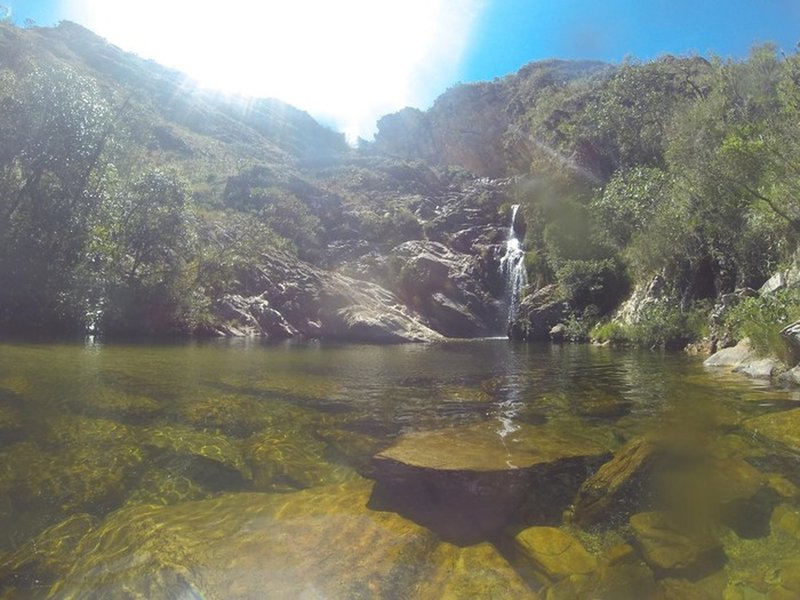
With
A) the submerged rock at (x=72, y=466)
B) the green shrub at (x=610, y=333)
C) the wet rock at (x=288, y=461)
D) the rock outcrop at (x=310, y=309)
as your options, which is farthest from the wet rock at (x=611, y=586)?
the rock outcrop at (x=310, y=309)

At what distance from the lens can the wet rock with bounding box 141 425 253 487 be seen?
5012mm

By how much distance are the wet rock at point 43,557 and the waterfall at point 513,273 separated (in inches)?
1642

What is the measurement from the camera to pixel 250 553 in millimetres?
3344

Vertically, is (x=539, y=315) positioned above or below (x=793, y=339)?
above

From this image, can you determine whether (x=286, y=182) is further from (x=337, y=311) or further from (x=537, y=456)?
(x=537, y=456)

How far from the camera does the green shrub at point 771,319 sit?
12375 mm

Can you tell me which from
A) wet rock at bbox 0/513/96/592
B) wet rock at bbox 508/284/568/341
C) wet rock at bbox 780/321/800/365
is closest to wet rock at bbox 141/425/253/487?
wet rock at bbox 0/513/96/592

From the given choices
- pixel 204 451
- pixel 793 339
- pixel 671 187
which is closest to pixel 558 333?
pixel 671 187

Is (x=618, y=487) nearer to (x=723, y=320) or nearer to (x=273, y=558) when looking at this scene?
(x=273, y=558)

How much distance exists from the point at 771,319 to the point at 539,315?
25938 millimetres

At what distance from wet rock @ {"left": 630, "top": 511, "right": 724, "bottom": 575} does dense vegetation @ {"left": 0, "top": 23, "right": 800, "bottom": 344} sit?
15210mm

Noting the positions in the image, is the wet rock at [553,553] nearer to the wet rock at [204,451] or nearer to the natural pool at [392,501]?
the natural pool at [392,501]

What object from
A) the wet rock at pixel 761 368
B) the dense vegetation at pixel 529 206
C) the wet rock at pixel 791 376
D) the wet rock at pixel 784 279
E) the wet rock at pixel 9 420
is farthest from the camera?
the dense vegetation at pixel 529 206

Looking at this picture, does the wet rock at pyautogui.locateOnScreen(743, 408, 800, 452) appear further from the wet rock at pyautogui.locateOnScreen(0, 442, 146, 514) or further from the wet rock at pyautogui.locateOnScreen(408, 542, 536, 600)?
the wet rock at pyautogui.locateOnScreen(0, 442, 146, 514)
